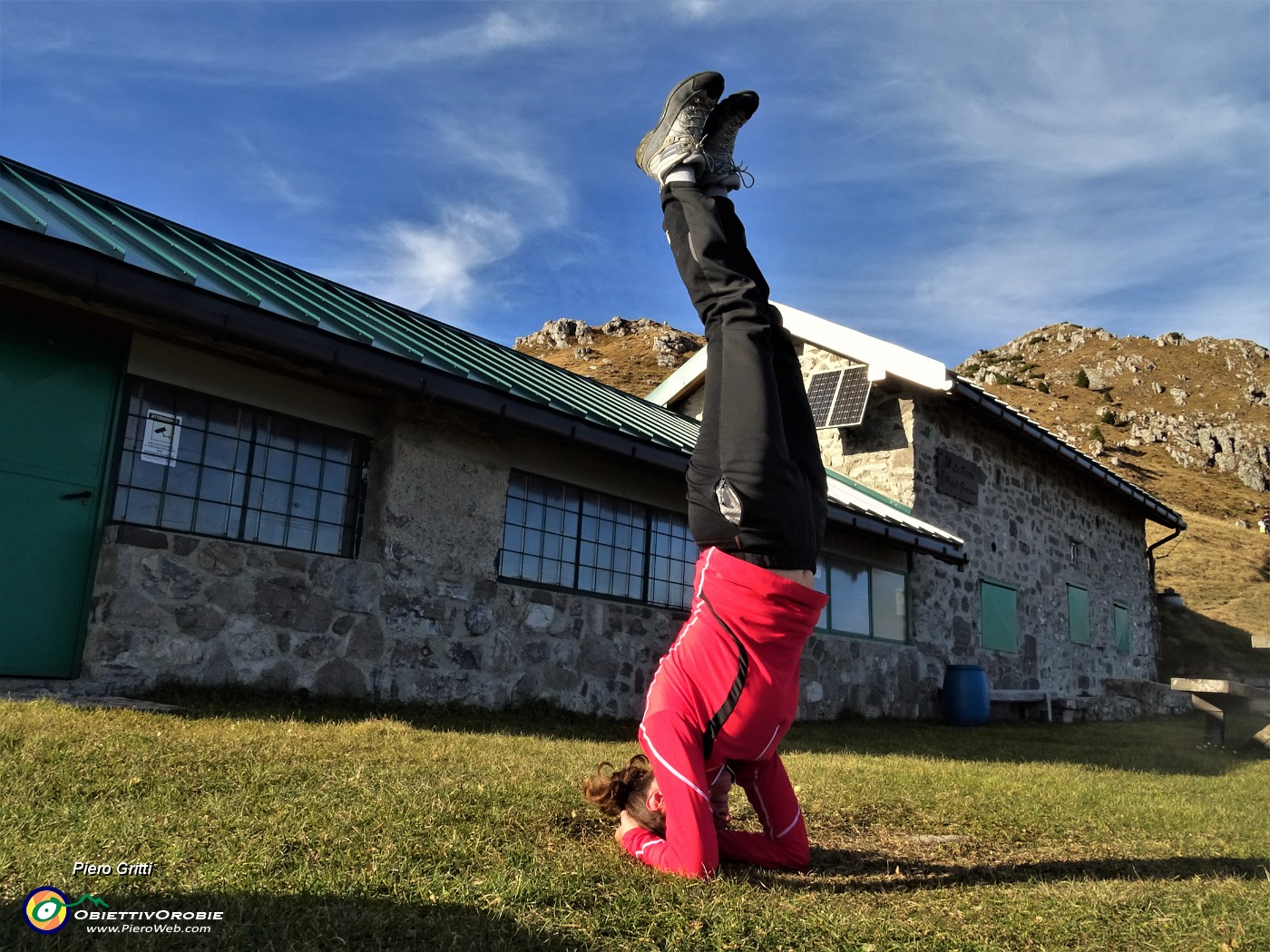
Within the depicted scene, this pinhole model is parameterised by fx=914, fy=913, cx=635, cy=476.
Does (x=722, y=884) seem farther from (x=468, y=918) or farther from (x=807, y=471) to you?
(x=807, y=471)

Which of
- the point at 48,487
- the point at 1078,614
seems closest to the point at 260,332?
the point at 48,487

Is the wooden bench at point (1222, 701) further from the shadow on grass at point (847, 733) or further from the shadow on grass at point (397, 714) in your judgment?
the shadow on grass at point (397, 714)

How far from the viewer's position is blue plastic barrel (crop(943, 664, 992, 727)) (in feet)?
37.9

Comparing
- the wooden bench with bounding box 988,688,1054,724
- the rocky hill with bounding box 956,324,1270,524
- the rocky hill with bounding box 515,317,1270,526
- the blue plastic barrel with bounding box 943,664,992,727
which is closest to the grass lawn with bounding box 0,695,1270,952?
the blue plastic barrel with bounding box 943,664,992,727

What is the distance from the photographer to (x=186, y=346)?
6184 mm

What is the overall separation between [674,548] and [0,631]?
5.72 meters

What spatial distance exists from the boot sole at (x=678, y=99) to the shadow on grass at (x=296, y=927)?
2268mm

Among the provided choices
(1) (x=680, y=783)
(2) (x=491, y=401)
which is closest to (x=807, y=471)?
(1) (x=680, y=783)

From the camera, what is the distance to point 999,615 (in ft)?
46.0

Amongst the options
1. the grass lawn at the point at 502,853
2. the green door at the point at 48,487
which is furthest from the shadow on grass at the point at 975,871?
the green door at the point at 48,487

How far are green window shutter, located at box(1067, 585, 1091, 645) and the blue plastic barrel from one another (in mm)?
5009

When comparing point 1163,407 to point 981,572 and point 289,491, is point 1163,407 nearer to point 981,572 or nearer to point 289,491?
point 981,572

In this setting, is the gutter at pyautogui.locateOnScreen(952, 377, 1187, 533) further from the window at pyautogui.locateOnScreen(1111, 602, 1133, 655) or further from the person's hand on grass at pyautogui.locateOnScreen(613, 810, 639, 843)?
the person's hand on grass at pyautogui.locateOnScreen(613, 810, 639, 843)

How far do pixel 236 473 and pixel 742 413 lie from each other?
4.91 metres
